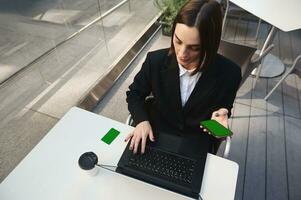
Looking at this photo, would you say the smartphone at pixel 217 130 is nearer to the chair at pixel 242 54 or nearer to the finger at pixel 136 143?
the finger at pixel 136 143

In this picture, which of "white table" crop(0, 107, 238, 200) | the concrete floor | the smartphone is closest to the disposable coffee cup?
"white table" crop(0, 107, 238, 200)

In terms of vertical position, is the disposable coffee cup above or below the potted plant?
above

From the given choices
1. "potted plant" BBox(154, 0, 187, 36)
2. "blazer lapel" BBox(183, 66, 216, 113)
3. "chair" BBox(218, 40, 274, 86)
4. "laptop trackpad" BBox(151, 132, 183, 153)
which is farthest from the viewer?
"potted plant" BBox(154, 0, 187, 36)

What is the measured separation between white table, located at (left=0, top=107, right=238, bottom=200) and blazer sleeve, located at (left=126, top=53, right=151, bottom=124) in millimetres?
162

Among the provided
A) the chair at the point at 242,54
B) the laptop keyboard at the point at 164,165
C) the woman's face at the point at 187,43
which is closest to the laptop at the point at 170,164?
the laptop keyboard at the point at 164,165

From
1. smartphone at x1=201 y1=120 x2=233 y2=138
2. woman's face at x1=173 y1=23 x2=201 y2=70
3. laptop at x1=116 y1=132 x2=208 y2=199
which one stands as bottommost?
laptop at x1=116 y1=132 x2=208 y2=199

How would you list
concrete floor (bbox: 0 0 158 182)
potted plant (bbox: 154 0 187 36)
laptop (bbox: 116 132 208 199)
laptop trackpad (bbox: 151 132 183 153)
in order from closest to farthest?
laptop (bbox: 116 132 208 199) → laptop trackpad (bbox: 151 132 183 153) → concrete floor (bbox: 0 0 158 182) → potted plant (bbox: 154 0 187 36)

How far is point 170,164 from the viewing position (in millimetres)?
865

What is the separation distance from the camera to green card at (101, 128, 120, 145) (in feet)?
3.25

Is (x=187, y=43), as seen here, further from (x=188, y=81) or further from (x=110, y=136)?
(x=110, y=136)

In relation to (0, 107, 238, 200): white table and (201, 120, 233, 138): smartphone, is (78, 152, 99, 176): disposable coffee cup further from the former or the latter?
(201, 120, 233, 138): smartphone

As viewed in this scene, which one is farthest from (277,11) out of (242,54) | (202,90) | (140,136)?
(140,136)

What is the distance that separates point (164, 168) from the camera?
2.80ft

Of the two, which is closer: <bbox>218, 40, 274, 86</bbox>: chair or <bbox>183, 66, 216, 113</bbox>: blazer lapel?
<bbox>183, 66, 216, 113</bbox>: blazer lapel
